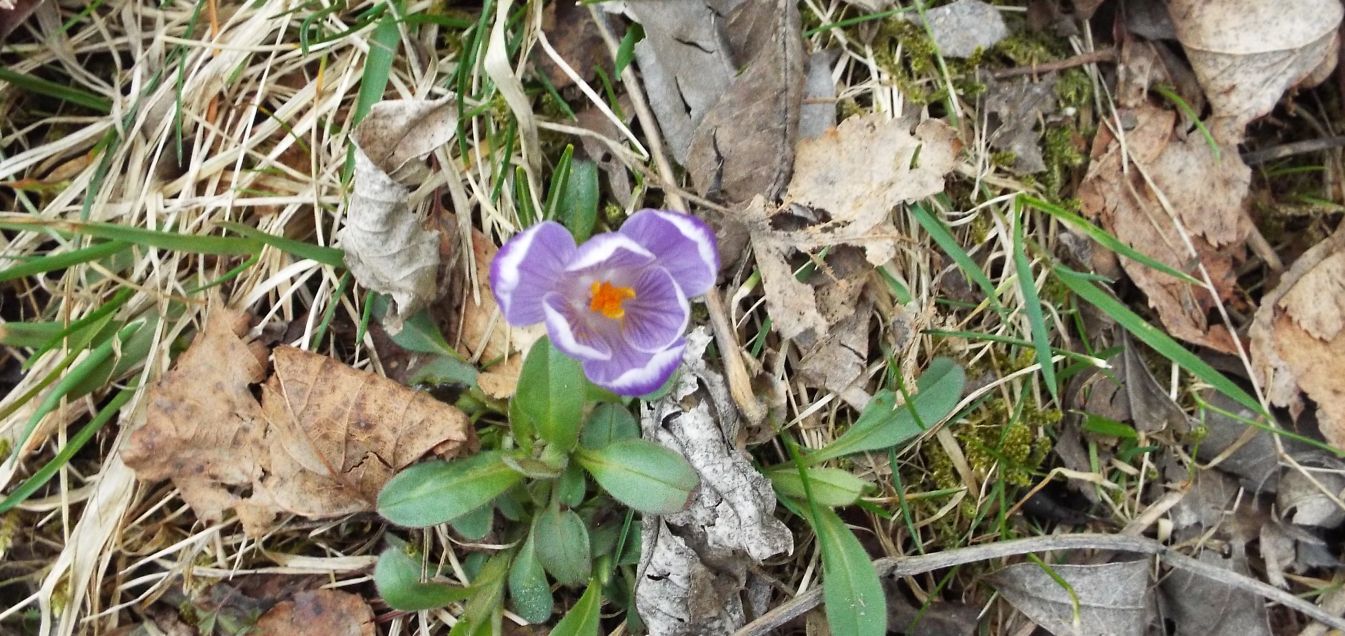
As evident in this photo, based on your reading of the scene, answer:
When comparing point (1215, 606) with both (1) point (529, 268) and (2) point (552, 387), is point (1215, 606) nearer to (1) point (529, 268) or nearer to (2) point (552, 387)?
(2) point (552, 387)

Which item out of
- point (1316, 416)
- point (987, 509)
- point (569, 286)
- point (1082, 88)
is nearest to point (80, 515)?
point (569, 286)

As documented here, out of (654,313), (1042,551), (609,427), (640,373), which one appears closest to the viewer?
(640,373)

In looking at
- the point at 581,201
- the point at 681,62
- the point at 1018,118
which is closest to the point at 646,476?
the point at 581,201

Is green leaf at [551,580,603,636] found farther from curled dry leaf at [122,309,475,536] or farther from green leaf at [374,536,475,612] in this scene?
curled dry leaf at [122,309,475,536]

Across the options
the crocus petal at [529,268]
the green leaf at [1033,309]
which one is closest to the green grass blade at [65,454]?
the crocus petal at [529,268]

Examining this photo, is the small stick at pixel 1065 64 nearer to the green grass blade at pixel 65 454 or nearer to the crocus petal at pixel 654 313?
the crocus petal at pixel 654 313
